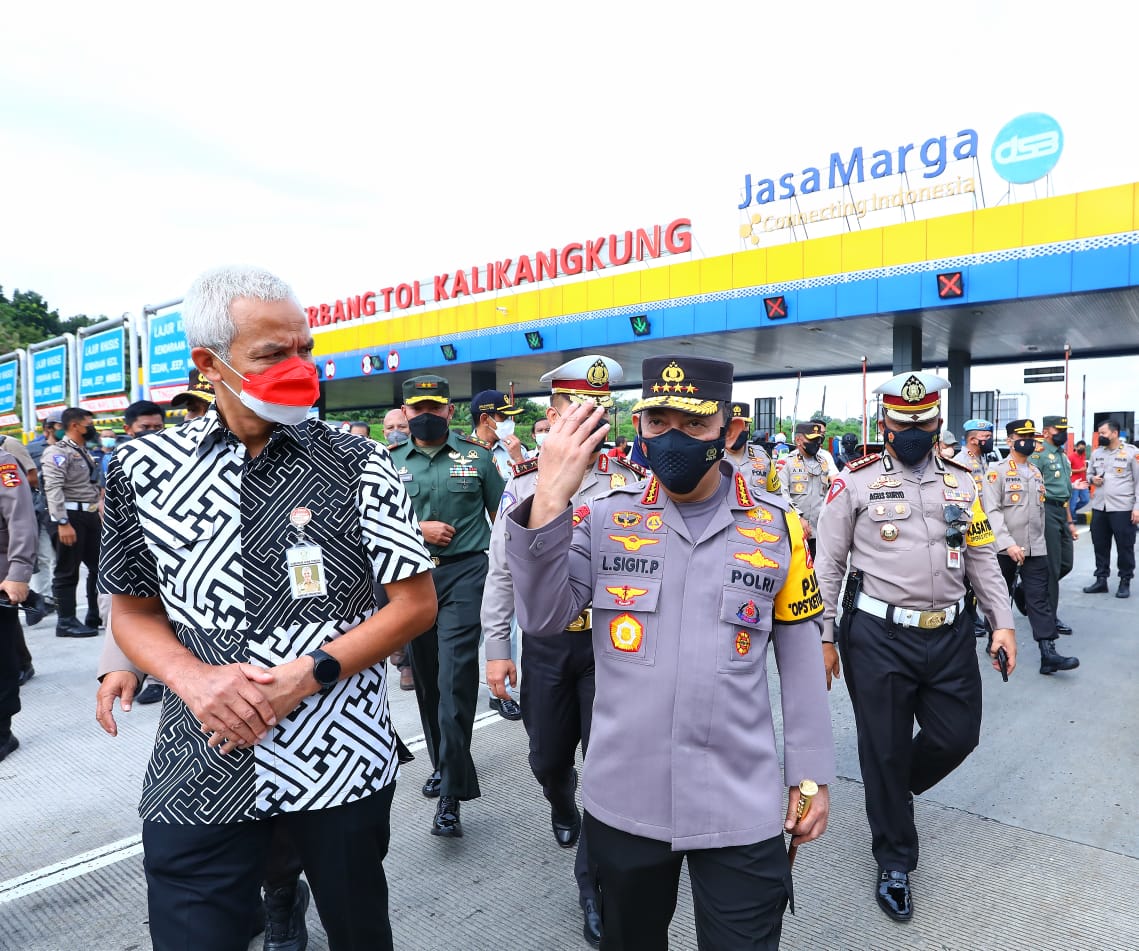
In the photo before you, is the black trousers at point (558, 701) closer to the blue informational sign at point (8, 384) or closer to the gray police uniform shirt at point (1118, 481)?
the gray police uniform shirt at point (1118, 481)

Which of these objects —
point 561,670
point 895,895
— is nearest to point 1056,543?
point 895,895

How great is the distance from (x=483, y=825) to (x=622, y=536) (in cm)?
244

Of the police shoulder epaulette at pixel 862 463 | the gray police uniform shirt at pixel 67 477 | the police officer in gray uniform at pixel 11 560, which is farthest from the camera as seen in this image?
the gray police uniform shirt at pixel 67 477

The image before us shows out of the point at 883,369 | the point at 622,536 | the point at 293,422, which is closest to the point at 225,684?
the point at 293,422

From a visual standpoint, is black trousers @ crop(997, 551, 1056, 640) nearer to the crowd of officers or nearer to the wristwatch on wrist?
the crowd of officers

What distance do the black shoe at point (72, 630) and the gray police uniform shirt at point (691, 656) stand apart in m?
7.48

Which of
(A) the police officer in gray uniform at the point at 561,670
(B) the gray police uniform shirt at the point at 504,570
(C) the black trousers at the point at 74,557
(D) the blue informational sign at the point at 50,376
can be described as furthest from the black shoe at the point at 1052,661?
(D) the blue informational sign at the point at 50,376

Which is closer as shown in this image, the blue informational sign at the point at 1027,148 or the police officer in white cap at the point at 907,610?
the police officer in white cap at the point at 907,610

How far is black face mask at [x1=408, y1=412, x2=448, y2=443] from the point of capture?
4.33m

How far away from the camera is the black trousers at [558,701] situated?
3.08m

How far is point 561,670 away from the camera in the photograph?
3100mm

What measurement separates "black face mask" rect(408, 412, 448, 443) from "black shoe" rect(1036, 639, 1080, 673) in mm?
5324

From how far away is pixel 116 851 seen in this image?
3510 millimetres

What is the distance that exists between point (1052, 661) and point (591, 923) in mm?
5110
